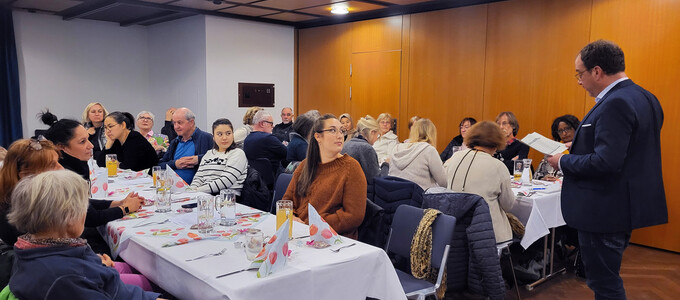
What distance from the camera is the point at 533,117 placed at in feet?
20.1

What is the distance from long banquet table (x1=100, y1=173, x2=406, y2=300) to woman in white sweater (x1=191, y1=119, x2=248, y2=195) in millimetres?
1208

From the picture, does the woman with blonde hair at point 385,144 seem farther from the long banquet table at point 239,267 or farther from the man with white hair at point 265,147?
the long banquet table at point 239,267

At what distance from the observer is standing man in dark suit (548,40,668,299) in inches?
89.7

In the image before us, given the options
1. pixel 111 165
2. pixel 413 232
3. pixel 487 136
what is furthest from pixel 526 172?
pixel 111 165

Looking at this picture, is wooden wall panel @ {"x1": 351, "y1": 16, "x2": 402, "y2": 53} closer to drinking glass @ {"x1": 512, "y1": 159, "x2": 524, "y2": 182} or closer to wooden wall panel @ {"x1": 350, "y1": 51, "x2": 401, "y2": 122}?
wooden wall panel @ {"x1": 350, "y1": 51, "x2": 401, "y2": 122}

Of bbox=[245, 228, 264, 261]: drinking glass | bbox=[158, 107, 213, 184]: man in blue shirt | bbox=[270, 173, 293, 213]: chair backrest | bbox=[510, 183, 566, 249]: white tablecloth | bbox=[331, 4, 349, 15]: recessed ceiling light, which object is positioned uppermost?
bbox=[331, 4, 349, 15]: recessed ceiling light

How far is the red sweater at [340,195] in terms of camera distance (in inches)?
113

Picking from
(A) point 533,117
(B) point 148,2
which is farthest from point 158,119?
(A) point 533,117

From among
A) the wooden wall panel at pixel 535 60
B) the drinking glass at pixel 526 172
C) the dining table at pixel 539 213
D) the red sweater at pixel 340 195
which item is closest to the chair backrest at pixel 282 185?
the red sweater at pixel 340 195

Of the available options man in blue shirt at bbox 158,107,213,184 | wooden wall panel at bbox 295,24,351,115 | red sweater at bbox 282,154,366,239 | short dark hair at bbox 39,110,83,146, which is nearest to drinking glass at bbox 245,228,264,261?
red sweater at bbox 282,154,366,239

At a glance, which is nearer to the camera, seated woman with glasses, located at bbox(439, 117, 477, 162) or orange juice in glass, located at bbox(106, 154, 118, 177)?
orange juice in glass, located at bbox(106, 154, 118, 177)

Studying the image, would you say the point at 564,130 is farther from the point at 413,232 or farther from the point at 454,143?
the point at 413,232

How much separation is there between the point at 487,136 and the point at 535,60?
10.3 ft

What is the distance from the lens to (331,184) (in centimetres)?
301
